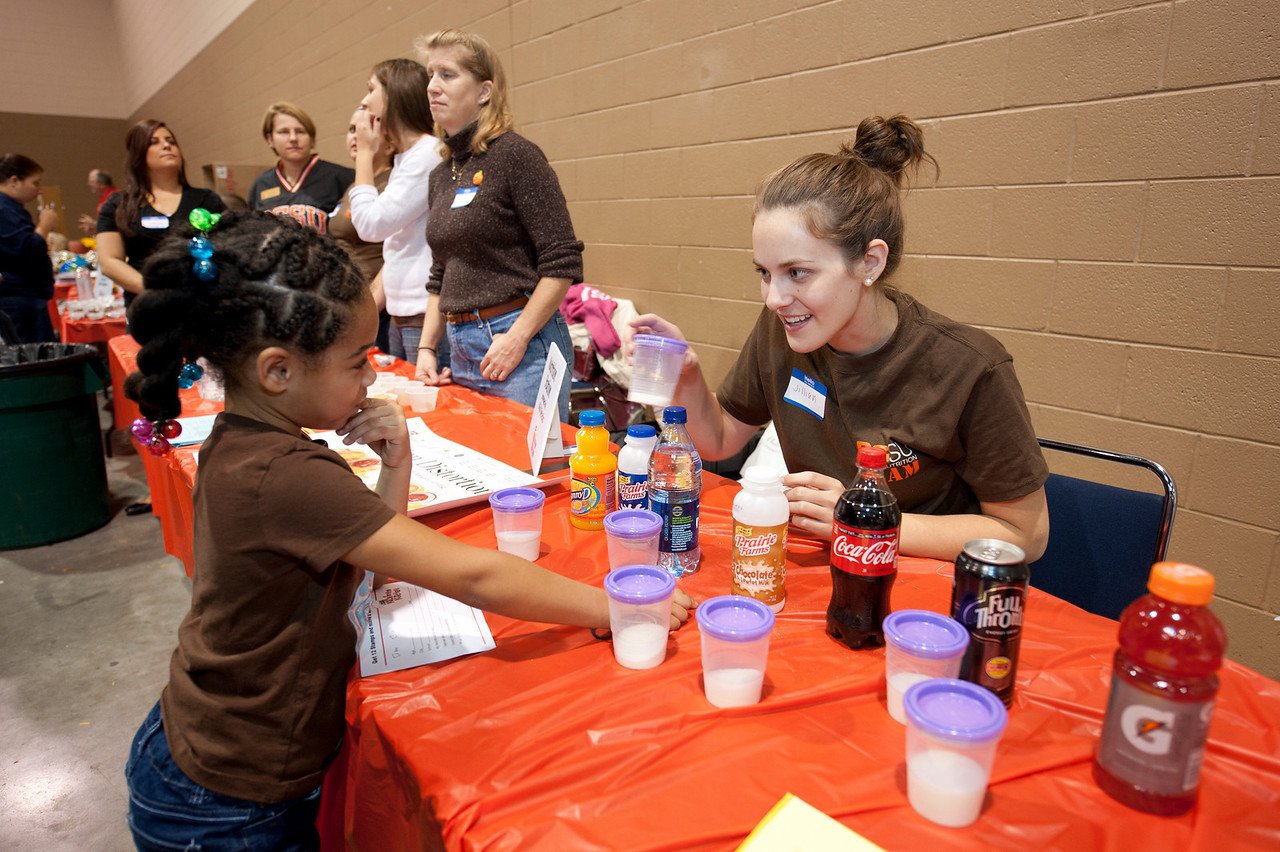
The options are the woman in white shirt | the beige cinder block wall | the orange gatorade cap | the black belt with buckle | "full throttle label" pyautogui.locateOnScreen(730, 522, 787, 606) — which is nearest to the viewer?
the orange gatorade cap


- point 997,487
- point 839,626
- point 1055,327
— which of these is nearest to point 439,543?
point 839,626

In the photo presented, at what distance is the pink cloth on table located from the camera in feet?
11.8

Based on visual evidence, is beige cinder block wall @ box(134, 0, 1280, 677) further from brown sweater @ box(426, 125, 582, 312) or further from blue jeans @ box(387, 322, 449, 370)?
blue jeans @ box(387, 322, 449, 370)

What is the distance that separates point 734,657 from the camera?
867mm

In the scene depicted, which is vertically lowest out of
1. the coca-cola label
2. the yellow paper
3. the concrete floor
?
the concrete floor

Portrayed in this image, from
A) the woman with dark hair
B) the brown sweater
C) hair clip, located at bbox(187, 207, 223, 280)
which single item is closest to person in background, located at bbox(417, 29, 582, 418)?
the brown sweater

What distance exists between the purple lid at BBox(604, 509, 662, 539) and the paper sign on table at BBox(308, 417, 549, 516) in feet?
1.42

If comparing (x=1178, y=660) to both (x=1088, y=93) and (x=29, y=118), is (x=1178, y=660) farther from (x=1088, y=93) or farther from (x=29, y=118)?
(x=29, y=118)

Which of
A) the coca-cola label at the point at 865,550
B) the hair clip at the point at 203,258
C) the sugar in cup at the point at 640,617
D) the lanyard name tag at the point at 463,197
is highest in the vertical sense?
the lanyard name tag at the point at 463,197

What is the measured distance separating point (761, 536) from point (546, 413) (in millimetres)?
700

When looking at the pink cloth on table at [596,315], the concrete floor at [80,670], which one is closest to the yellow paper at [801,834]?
the concrete floor at [80,670]

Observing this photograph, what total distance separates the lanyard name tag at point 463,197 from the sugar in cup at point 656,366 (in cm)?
124

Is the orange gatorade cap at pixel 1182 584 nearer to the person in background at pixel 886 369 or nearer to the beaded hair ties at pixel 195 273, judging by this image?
the person in background at pixel 886 369

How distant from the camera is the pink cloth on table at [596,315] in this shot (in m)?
3.60
